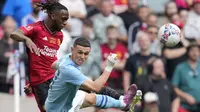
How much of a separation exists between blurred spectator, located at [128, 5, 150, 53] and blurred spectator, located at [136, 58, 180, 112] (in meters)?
1.07

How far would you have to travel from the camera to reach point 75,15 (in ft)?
56.2

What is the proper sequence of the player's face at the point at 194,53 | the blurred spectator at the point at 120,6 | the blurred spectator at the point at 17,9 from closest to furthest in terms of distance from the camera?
the player's face at the point at 194,53
the blurred spectator at the point at 17,9
the blurred spectator at the point at 120,6

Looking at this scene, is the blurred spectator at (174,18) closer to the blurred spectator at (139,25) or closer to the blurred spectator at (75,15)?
the blurred spectator at (139,25)

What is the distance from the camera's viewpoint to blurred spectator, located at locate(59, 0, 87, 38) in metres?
17.0

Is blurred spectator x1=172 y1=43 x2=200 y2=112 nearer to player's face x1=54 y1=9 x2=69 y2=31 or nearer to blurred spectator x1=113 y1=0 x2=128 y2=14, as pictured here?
blurred spectator x1=113 y1=0 x2=128 y2=14

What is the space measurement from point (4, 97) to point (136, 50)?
9.64 ft

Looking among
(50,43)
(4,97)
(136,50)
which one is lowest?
(4,97)

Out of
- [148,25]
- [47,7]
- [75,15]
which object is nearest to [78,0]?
[75,15]

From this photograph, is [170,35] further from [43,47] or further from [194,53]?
[194,53]

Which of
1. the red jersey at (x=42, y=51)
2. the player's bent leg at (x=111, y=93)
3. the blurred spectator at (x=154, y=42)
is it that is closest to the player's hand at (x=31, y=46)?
the red jersey at (x=42, y=51)

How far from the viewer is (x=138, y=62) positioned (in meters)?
16.0

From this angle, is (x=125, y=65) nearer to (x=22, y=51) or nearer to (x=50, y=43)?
(x=22, y=51)

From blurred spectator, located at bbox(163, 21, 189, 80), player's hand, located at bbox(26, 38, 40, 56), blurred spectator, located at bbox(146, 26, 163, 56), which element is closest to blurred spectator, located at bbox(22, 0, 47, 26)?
blurred spectator, located at bbox(146, 26, 163, 56)

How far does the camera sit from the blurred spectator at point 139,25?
16859 millimetres
